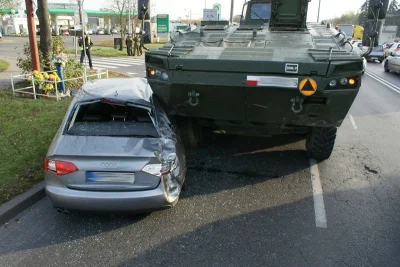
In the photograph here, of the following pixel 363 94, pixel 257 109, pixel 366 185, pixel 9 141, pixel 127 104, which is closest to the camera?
pixel 127 104

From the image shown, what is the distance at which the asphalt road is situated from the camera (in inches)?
130

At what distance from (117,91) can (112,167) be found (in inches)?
59.1

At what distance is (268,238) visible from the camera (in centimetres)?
360

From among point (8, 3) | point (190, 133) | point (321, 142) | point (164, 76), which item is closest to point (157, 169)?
point (164, 76)

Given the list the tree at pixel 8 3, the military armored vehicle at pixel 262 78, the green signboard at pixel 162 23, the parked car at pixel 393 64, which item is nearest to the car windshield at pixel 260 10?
the military armored vehicle at pixel 262 78

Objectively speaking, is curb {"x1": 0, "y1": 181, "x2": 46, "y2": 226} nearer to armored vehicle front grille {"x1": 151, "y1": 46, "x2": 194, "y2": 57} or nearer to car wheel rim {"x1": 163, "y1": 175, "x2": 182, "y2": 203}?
car wheel rim {"x1": 163, "y1": 175, "x2": 182, "y2": 203}

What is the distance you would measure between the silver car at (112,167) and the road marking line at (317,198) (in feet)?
5.20

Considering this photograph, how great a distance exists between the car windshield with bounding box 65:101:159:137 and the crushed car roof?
97 mm

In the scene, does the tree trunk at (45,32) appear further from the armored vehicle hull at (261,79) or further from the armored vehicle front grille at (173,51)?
the armored vehicle front grille at (173,51)

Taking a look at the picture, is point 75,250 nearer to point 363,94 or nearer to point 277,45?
point 277,45

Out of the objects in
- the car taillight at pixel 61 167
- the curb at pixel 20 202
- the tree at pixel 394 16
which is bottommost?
the curb at pixel 20 202

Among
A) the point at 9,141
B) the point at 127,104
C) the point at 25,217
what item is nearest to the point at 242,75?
the point at 127,104

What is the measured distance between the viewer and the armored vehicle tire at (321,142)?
530 centimetres

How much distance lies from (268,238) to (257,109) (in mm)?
1650
